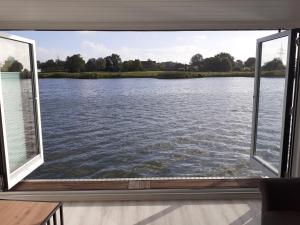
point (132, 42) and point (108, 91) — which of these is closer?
point (132, 42)

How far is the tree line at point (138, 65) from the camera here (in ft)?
47.2

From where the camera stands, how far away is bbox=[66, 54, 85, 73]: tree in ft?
50.3

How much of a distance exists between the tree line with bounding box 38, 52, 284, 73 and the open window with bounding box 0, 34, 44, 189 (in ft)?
38.2

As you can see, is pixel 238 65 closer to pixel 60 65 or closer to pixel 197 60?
pixel 197 60

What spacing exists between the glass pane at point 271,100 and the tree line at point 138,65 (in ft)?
35.5

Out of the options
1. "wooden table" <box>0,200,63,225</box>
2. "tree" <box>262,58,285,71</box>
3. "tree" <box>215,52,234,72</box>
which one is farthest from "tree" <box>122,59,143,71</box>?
"wooden table" <box>0,200,63,225</box>

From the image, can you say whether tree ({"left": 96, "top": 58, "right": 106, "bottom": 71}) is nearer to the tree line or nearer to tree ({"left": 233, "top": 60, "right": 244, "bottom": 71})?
the tree line

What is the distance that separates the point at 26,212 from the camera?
1.64 meters

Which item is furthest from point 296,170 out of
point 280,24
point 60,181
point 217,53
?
point 217,53

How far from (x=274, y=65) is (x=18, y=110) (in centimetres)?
292

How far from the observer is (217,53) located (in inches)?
590

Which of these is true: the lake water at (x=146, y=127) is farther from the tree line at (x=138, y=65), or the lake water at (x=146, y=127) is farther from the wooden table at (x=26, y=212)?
the wooden table at (x=26, y=212)

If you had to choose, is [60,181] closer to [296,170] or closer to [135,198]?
[135,198]

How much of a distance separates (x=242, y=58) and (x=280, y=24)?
1101cm
